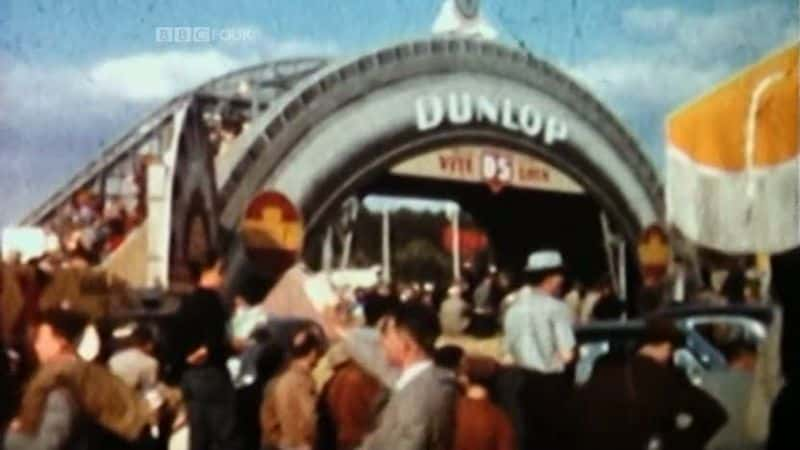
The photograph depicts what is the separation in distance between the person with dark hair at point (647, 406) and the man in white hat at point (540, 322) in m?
0.17

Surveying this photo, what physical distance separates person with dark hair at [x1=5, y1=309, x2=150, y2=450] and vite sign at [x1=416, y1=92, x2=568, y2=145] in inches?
57.7

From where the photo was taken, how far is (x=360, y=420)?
6547mm

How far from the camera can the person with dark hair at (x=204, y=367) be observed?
21.2ft

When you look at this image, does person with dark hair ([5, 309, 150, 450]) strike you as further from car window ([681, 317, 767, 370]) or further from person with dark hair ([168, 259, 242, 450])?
car window ([681, 317, 767, 370])

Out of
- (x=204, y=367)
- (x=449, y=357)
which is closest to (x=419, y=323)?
(x=449, y=357)

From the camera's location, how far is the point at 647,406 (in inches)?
268

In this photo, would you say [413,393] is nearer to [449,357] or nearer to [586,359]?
[449,357]

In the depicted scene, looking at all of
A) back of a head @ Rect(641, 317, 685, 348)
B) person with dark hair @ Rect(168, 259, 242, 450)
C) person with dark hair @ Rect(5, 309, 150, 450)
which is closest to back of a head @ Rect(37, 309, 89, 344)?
person with dark hair @ Rect(5, 309, 150, 450)

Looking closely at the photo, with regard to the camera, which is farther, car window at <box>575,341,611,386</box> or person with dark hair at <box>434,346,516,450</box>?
car window at <box>575,341,611,386</box>

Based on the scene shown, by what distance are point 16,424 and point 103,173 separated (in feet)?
3.05

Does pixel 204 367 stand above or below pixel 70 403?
above

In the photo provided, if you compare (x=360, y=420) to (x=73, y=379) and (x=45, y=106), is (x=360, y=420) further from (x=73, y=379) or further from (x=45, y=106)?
(x=45, y=106)

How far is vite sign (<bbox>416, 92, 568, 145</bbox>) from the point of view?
6.76 metres

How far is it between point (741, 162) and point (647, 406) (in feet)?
3.29
